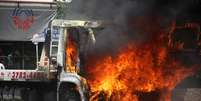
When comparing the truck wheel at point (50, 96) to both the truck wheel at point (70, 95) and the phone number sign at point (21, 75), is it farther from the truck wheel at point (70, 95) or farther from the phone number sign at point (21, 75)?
Answer: the truck wheel at point (70, 95)

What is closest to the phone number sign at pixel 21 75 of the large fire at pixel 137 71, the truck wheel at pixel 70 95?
the truck wheel at pixel 70 95

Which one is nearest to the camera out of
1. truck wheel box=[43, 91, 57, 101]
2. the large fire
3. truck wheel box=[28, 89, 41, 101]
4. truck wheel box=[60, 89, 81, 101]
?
truck wheel box=[60, 89, 81, 101]

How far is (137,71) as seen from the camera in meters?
15.7

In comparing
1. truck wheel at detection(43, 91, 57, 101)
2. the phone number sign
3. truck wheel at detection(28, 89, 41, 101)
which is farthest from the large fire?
truck wheel at detection(28, 89, 41, 101)

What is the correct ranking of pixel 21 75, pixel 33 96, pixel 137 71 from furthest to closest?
1. pixel 21 75
2. pixel 33 96
3. pixel 137 71

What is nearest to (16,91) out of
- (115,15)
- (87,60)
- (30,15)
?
(87,60)

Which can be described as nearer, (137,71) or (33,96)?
(137,71)

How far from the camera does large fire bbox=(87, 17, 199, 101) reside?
50.2ft

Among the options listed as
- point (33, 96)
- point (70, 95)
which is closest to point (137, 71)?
point (70, 95)

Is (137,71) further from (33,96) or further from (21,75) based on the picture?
(21,75)

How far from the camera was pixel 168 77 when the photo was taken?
1577cm

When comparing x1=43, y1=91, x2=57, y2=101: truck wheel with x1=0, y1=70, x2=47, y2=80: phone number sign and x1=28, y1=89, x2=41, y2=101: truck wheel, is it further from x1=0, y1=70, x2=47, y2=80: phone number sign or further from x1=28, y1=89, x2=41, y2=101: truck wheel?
x1=0, y1=70, x2=47, y2=80: phone number sign

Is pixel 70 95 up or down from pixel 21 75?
down

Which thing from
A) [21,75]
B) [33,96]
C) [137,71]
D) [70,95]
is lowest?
[33,96]
